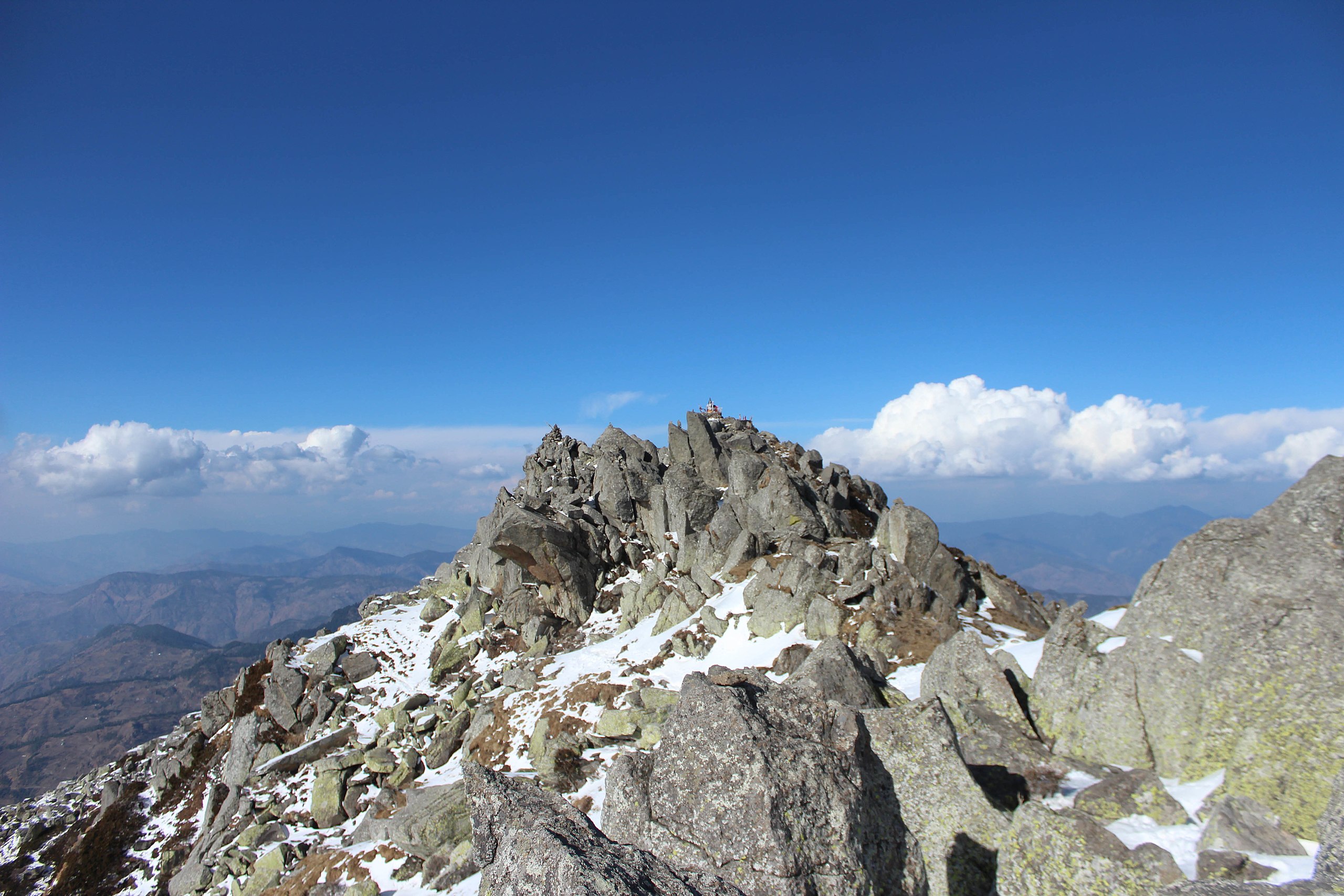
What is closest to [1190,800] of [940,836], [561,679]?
[940,836]

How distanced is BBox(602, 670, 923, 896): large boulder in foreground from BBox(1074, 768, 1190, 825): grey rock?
4.37 meters

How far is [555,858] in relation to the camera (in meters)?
6.08

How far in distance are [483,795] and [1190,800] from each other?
44.5ft

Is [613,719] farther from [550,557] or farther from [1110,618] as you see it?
[550,557]

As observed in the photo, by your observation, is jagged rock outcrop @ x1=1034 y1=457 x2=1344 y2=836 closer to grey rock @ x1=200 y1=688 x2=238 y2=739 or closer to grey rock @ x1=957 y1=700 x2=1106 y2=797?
grey rock @ x1=957 y1=700 x2=1106 y2=797

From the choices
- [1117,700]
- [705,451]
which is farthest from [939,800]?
[705,451]

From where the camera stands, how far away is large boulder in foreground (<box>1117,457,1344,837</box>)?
10664 mm

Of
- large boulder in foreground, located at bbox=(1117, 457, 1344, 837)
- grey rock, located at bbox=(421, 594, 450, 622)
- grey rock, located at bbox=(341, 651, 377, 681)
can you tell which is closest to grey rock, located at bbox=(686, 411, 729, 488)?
grey rock, located at bbox=(421, 594, 450, 622)

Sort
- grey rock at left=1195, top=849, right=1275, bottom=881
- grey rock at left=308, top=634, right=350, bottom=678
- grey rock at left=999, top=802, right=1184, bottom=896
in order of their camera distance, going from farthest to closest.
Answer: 1. grey rock at left=308, top=634, right=350, bottom=678
2. grey rock at left=1195, top=849, right=1275, bottom=881
3. grey rock at left=999, top=802, right=1184, bottom=896

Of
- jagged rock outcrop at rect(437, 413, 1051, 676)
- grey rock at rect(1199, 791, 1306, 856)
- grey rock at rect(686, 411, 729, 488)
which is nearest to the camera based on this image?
grey rock at rect(1199, 791, 1306, 856)

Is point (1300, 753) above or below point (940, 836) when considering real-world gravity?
above

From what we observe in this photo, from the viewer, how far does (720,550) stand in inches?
1602

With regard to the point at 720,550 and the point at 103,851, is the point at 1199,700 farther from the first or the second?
the point at 103,851

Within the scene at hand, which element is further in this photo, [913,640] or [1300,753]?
[913,640]
